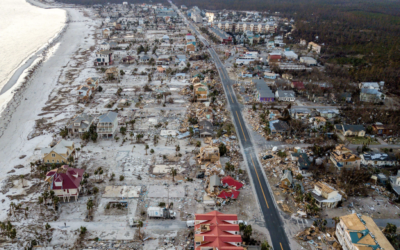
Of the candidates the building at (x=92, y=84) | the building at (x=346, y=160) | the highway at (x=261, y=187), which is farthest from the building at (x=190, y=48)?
the building at (x=346, y=160)

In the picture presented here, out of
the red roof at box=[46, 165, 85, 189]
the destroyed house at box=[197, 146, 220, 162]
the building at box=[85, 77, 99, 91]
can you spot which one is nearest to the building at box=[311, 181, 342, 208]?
the destroyed house at box=[197, 146, 220, 162]

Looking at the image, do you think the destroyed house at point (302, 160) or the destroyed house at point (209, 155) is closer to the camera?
the destroyed house at point (302, 160)

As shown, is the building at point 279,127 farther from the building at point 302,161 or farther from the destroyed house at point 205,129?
the destroyed house at point 205,129

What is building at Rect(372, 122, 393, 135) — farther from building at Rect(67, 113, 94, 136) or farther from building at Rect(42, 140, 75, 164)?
building at Rect(42, 140, 75, 164)

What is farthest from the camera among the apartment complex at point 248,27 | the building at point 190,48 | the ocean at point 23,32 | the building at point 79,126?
the apartment complex at point 248,27

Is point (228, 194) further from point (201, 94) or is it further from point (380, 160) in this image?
point (201, 94)

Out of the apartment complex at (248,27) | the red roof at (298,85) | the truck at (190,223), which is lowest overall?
the truck at (190,223)

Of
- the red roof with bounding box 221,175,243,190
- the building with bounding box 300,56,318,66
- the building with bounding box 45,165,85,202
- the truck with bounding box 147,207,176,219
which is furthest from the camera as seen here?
the building with bounding box 300,56,318,66
